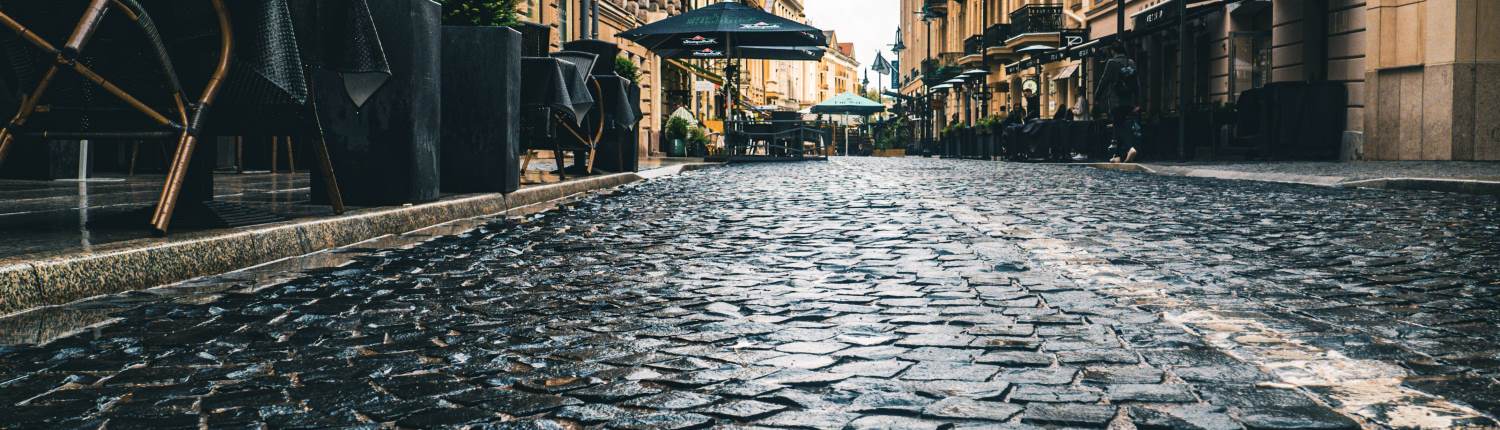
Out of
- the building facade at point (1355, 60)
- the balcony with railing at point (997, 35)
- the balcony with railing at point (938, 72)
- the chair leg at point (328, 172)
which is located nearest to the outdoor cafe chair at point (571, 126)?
the chair leg at point (328, 172)

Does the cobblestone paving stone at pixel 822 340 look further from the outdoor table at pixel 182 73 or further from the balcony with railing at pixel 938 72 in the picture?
the balcony with railing at pixel 938 72

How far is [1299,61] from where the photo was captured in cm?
2109

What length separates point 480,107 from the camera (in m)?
8.15

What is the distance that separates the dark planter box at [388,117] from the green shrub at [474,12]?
7.76 m

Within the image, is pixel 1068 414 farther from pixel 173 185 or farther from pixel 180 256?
pixel 173 185

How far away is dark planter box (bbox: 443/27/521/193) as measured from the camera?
800 centimetres

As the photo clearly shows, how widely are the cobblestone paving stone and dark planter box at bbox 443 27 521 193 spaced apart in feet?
6.80

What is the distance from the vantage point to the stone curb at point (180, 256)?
12.1ft

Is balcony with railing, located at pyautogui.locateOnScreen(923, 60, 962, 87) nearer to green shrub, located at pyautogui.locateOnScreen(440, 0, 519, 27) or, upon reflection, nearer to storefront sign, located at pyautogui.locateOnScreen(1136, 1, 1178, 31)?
storefront sign, located at pyautogui.locateOnScreen(1136, 1, 1178, 31)

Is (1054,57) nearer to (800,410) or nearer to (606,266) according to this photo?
(606,266)

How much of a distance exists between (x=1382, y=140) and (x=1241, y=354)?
1773 cm

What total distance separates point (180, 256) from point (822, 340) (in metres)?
2.45

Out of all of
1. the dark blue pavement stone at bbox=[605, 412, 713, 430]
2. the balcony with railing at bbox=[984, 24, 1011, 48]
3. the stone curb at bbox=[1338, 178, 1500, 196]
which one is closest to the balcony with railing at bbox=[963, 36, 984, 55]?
the balcony with railing at bbox=[984, 24, 1011, 48]

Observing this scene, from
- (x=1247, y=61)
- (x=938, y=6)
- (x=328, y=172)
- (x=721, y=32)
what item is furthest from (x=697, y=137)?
(x=938, y=6)
